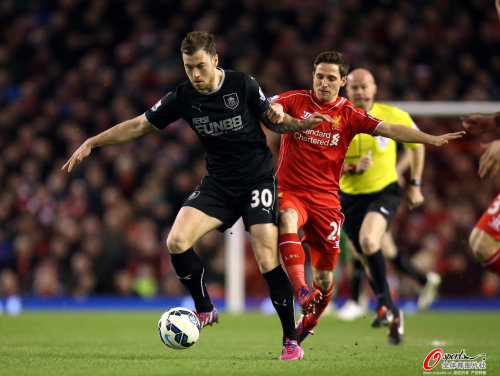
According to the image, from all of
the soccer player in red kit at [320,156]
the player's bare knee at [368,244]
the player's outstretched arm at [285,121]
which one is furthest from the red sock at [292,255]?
the player's bare knee at [368,244]

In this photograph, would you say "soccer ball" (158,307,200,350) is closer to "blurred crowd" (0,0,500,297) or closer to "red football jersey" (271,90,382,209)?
"red football jersey" (271,90,382,209)

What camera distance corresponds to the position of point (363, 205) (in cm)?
826

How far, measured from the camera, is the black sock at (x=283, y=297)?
6078 millimetres

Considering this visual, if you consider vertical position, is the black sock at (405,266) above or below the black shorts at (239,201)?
below

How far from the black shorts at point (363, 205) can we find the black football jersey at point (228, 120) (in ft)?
7.10

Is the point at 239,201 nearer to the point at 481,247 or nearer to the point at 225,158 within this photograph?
the point at 225,158

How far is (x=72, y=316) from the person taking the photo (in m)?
12.1

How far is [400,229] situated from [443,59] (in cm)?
417

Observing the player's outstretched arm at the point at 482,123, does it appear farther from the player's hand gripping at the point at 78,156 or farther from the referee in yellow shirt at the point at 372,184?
the player's hand gripping at the point at 78,156

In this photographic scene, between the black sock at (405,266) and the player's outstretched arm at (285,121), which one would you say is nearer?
the player's outstretched arm at (285,121)

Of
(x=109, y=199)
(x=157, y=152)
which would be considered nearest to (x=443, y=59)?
(x=157, y=152)

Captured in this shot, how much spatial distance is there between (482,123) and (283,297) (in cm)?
193

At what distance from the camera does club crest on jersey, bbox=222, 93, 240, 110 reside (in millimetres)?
6082

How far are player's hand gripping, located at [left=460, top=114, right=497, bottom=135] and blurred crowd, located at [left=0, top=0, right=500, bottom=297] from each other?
288 inches
